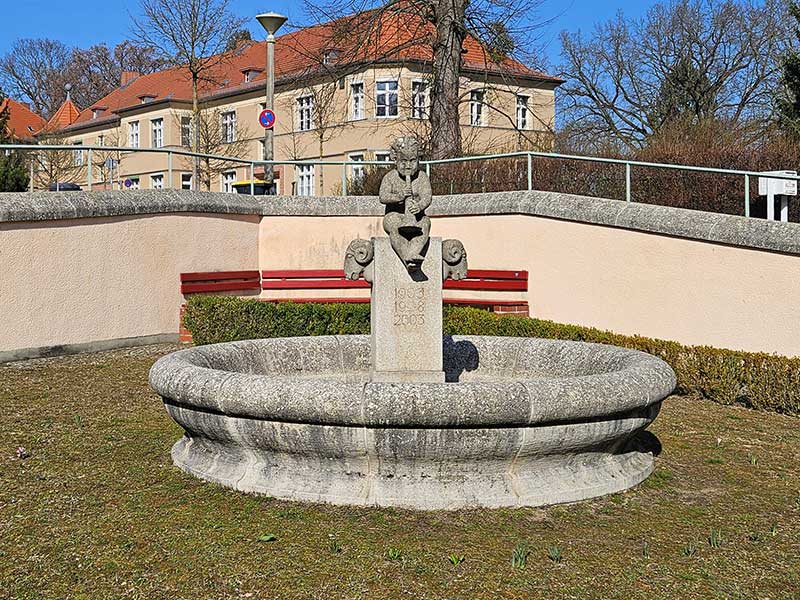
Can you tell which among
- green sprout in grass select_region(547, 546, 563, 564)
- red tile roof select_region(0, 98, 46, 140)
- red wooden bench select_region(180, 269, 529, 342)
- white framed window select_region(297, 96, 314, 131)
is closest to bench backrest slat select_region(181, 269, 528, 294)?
red wooden bench select_region(180, 269, 529, 342)

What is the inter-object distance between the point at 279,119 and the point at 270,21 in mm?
25784

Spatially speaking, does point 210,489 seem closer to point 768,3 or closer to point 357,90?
point 357,90

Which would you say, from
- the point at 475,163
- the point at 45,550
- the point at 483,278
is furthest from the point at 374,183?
the point at 45,550

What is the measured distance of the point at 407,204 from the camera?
6.82 m

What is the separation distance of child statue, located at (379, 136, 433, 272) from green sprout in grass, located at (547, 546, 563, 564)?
2.57m

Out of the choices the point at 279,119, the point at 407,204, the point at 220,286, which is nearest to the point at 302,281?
the point at 220,286

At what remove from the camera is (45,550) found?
16.8 ft

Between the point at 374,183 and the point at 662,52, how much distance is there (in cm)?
2794

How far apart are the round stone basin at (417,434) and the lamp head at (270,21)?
12.1 meters

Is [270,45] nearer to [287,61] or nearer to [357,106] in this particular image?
[357,106]

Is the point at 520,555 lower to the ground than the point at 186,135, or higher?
lower

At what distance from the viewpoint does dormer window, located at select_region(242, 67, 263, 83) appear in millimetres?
44875

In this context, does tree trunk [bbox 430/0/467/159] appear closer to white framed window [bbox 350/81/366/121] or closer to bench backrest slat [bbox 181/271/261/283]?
bench backrest slat [bbox 181/271/261/283]

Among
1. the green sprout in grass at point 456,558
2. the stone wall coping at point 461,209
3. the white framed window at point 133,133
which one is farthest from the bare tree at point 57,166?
the green sprout in grass at point 456,558
